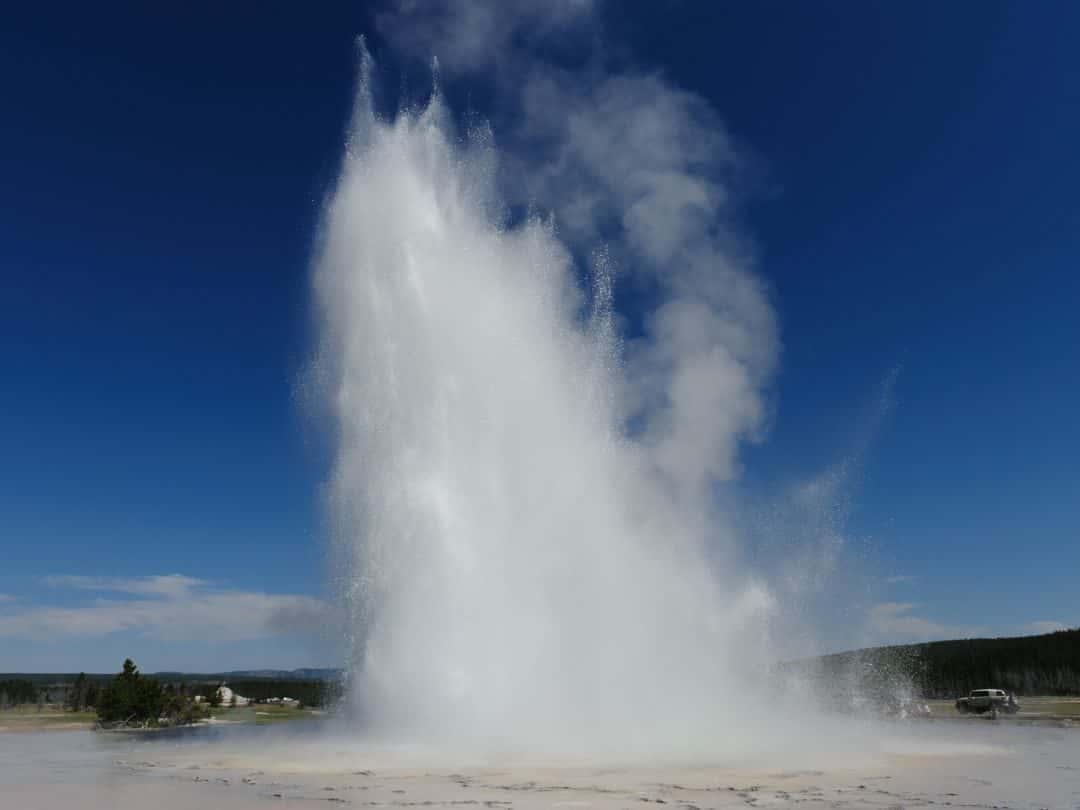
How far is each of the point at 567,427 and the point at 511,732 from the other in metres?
12.6

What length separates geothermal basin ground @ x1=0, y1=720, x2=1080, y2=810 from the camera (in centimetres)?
1490

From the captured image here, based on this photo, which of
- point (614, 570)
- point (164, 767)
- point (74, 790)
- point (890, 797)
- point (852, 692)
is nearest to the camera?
point (890, 797)

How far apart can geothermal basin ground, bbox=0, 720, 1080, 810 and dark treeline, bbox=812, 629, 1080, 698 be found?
49.3 m

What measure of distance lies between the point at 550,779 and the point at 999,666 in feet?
333

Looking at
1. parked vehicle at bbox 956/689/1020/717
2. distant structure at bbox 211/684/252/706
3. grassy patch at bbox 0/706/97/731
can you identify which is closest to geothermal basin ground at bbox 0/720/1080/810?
parked vehicle at bbox 956/689/1020/717

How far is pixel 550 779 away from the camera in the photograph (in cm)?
1764

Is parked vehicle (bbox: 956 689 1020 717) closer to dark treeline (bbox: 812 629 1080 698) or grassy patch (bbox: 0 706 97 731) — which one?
dark treeline (bbox: 812 629 1080 698)

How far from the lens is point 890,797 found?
1495cm

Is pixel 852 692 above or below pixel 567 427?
below

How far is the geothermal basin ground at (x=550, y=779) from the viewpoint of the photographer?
14.9 meters

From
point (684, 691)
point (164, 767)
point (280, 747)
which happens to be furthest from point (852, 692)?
point (164, 767)

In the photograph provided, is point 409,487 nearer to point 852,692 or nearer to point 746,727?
point 746,727

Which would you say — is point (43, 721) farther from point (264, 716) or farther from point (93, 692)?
point (93, 692)

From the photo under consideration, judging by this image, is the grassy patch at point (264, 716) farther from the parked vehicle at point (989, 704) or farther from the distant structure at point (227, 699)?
the parked vehicle at point (989, 704)
